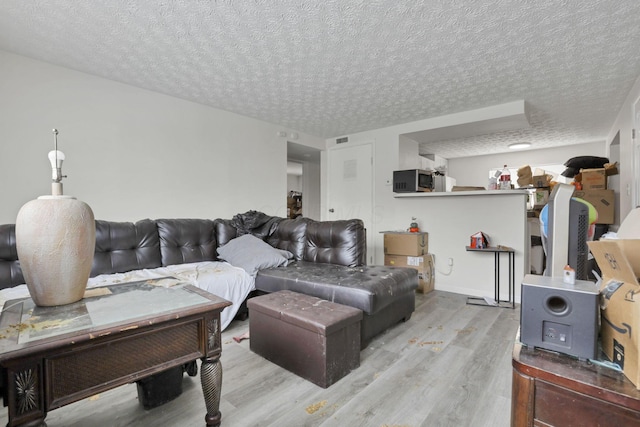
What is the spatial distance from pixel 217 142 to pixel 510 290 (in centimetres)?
406

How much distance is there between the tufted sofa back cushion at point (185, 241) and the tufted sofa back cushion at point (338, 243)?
106 centimetres

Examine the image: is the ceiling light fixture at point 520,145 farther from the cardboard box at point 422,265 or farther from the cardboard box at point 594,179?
the cardboard box at point 422,265

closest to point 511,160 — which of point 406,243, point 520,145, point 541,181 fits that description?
point 520,145

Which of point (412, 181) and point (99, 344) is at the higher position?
point (412, 181)

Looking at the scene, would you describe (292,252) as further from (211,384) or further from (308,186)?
(308,186)

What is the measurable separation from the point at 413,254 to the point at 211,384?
306cm

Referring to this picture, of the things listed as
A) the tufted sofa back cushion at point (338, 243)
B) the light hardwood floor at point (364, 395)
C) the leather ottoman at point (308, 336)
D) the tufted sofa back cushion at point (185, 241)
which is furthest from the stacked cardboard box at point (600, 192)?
the tufted sofa back cushion at point (185, 241)

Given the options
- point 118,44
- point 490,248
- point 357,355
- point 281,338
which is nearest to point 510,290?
point 490,248

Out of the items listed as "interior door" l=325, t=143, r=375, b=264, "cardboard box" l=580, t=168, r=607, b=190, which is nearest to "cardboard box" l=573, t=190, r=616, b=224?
"cardboard box" l=580, t=168, r=607, b=190

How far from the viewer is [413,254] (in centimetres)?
379

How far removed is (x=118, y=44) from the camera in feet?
7.66

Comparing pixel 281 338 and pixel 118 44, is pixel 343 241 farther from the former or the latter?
pixel 118 44

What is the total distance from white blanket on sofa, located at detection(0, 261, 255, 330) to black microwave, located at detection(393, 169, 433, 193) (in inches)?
100

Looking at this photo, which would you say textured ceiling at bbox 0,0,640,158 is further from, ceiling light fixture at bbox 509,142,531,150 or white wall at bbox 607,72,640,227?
ceiling light fixture at bbox 509,142,531,150
